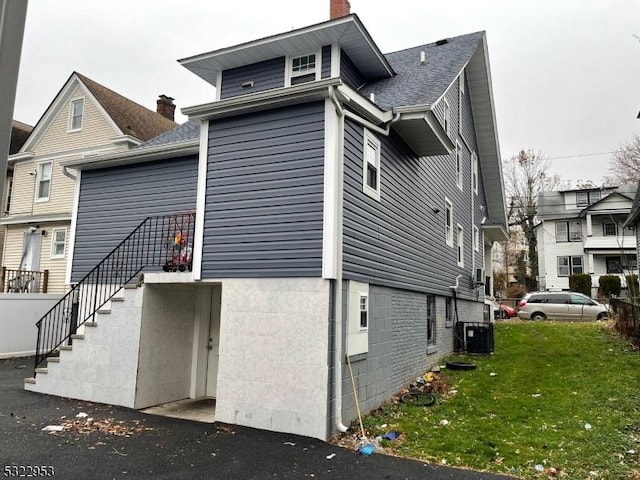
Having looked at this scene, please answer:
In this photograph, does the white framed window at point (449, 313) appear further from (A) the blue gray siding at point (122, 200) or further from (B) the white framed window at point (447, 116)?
(A) the blue gray siding at point (122, 200)

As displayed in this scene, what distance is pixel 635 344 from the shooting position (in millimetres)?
12430

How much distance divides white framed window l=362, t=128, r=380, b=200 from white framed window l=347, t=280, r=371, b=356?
1724 millimetres

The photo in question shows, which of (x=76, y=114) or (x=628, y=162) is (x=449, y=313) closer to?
(x=76, y=114)

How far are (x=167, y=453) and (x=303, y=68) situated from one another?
8.51m

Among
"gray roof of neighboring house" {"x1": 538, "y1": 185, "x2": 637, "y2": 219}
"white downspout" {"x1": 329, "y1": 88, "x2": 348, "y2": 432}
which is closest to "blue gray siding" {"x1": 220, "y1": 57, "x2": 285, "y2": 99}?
"white downspout" {"x1": 329, "y1": 88, "x2": 348, "y2": 432}

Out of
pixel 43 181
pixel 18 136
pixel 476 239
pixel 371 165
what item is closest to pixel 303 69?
pixel 371 165

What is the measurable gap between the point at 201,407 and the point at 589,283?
97.2 feet

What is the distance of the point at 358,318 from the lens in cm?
755

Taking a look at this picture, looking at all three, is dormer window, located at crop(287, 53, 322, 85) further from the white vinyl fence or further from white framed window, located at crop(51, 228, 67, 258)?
white framed window, located at crop(51, 228, 67, 258)

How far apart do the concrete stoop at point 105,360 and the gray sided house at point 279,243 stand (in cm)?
3

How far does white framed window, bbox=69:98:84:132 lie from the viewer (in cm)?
1852

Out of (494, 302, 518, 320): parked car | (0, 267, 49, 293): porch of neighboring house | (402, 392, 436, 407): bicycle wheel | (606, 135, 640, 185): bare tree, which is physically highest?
(606, 135, 640, 185): bare tree

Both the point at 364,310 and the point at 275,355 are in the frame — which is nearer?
the point at 275,355

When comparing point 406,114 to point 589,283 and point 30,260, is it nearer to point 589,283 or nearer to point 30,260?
point 30,260
